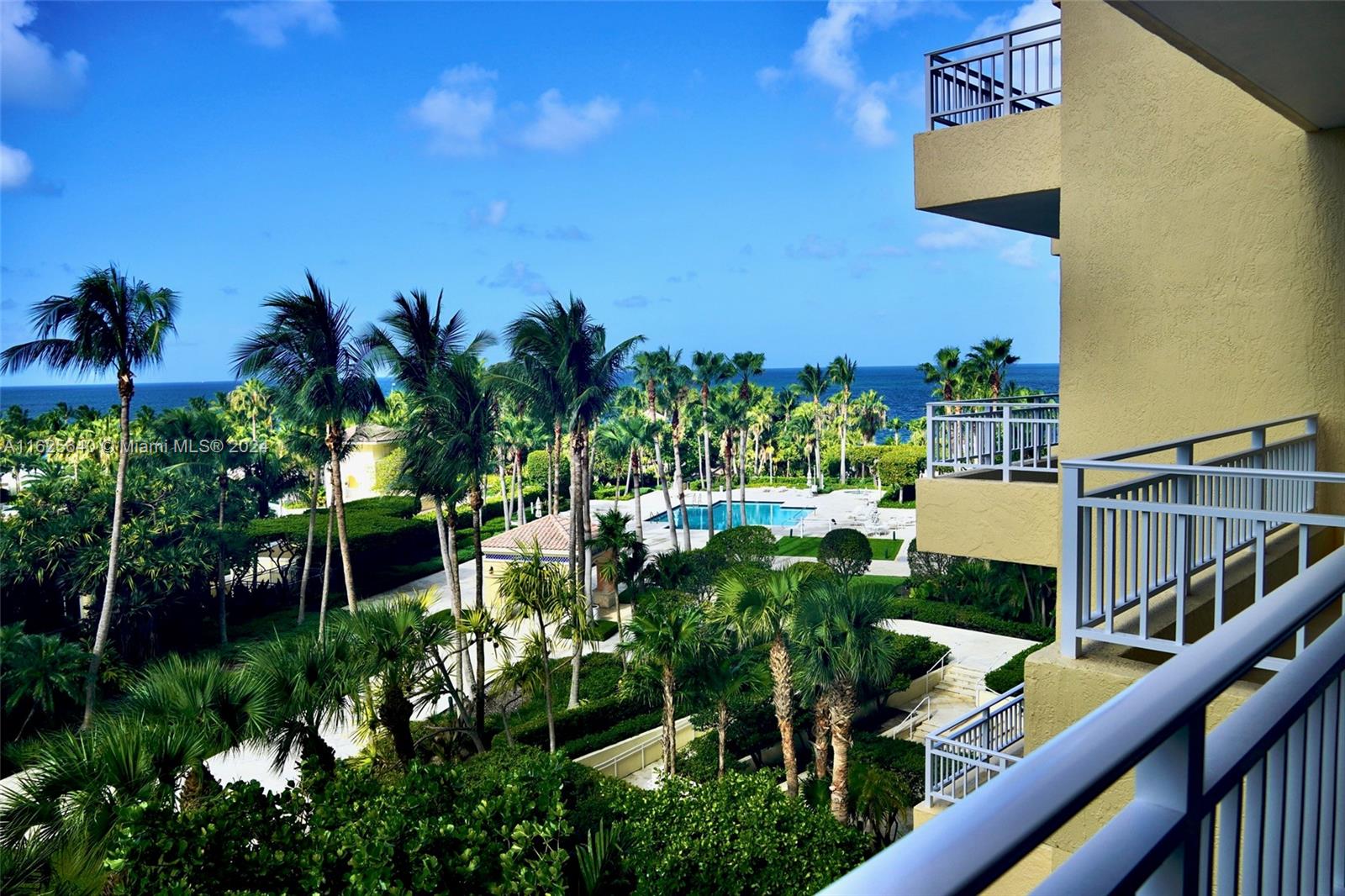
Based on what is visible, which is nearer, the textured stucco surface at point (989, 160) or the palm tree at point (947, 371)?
the textured stucco surface at point (989, 160)

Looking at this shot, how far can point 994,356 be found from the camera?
104ft

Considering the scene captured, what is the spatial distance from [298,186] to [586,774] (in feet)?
671

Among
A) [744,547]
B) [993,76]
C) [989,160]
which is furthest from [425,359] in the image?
[989,160]

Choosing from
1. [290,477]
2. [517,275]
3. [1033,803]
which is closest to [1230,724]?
[1033,803]

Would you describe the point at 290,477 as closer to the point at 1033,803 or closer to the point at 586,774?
the point at 586,774

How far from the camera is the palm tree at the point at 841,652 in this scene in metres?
13.2

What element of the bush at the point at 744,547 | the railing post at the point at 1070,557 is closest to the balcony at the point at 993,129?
the railing post at the point at 1070,557

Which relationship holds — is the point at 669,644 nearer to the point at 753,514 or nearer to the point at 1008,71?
the point at 1008,71

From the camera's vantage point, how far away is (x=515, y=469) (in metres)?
46.3

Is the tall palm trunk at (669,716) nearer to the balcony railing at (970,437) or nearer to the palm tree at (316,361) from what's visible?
the balcony railing at (970,437)

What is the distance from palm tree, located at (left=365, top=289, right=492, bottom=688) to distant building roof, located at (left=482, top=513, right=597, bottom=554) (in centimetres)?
480

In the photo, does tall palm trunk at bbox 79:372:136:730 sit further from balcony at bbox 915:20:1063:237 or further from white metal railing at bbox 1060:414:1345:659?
white metal railing at bbox 1060:414:1345:659

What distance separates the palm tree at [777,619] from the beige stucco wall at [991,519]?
598 cm

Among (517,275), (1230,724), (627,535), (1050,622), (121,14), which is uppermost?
(121,14)
